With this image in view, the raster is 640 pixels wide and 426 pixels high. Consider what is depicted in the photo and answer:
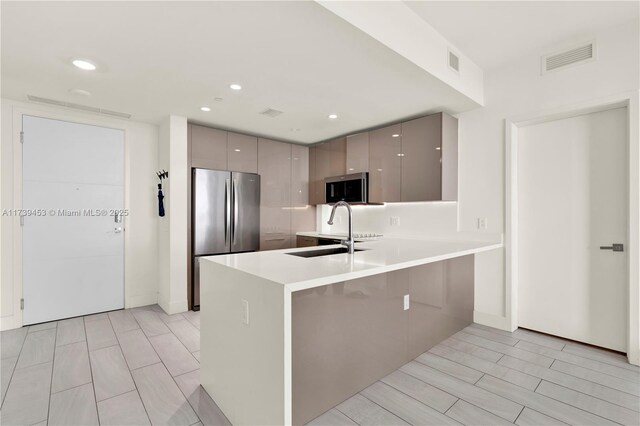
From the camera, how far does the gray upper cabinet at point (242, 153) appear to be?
158 inches

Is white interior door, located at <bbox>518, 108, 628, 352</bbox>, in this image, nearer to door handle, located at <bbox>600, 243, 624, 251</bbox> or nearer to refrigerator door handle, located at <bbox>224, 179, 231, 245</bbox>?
door handle, located at <bbox>600, 243, 624, 251</bbox>

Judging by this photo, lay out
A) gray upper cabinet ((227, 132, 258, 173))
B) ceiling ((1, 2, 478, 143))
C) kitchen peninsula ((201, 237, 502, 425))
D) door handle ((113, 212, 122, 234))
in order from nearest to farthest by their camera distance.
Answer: kitchen peninsula ((201, 237, 502, 425)) → ceiling ((1, 2, 478, 143)) → door handle ((113, 212, 122, 234)) → gray upper cabinet ((227, 132, 258, 173))

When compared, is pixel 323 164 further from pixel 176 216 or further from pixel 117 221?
pixel 117 221

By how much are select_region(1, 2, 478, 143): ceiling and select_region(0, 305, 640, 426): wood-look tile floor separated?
2.23m

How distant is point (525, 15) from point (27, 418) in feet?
13.6

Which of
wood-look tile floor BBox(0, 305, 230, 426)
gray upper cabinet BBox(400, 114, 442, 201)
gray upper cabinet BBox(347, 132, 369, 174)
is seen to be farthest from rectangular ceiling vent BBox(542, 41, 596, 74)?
wood-look tile floor BBox(0, 305, 230, 426)

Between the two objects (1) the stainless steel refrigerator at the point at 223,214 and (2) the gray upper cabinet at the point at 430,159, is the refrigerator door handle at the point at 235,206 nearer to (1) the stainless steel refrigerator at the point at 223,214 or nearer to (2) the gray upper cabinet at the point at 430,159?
(1) the stainless steel refrigerator at the point at 223,214

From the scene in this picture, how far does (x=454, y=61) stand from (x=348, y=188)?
1.95 m

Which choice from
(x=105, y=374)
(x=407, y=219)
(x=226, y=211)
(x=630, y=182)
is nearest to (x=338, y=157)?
(x=407, y=219)

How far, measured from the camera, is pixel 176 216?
354 centimetres

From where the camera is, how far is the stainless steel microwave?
3918mm

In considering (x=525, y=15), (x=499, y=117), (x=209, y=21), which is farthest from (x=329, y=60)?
(x=499, y=117)

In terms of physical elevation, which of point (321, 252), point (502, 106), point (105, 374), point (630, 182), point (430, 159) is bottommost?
point (105, 374)

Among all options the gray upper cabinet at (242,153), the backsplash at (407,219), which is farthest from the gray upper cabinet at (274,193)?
the backsplash at (407,219)
